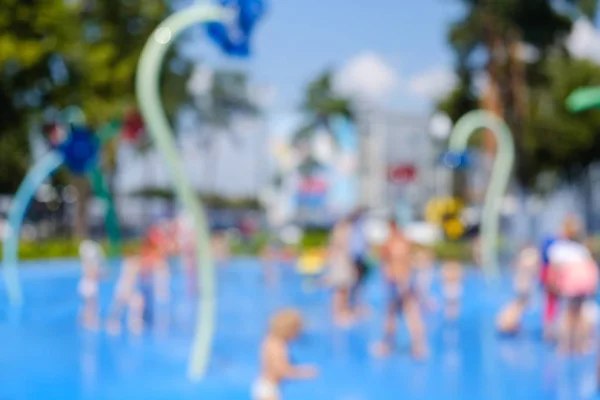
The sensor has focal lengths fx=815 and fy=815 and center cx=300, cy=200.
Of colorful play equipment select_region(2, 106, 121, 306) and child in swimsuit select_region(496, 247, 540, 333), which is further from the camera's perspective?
colorful play equipment select_region(2, 106, 121, 306)

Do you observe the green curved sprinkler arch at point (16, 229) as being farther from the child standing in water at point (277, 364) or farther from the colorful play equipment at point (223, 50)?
the child standing in water at point (277, 364)

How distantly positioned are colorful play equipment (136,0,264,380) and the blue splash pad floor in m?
0.72

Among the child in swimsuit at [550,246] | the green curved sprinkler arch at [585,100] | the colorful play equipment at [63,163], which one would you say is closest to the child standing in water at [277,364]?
the child in swimsuit at [550,246]

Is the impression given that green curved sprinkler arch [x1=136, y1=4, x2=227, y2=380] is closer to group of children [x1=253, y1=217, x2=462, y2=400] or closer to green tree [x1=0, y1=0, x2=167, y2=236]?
group of children [x1=253, y1=217, x2=462, y2=400]

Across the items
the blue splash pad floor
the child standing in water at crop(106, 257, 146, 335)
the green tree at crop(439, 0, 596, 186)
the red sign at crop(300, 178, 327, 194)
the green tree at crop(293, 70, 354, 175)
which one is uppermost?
the green tree at crop(293, 70, 354, 175)

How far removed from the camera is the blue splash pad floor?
8.03 metres

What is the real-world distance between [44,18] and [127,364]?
20200 millimetres

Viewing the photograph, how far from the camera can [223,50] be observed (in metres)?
8.50

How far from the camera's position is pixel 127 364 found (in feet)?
31.4

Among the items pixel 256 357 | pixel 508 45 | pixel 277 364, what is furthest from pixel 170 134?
pixel 508 45

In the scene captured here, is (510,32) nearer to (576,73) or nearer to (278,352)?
(576,73)

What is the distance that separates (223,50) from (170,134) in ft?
3.40

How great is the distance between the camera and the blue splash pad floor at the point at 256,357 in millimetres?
8031

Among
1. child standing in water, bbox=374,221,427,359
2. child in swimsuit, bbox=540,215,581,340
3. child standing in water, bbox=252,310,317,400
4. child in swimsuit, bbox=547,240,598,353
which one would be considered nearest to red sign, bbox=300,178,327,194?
child in swimsuit, bbox=540,215,581,340
